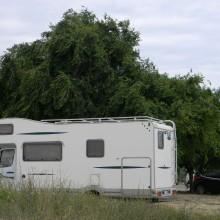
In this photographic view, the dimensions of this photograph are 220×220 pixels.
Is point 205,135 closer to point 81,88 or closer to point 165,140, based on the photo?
point 81,88

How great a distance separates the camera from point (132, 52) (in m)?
27.7

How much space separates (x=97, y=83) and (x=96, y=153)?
8218 millimetres

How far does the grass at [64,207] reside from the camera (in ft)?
29.3

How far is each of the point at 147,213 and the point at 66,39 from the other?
16.5 metres

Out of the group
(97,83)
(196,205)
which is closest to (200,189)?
(97,83)

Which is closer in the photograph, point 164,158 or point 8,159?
point 164,158

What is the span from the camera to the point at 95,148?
19.0 metres

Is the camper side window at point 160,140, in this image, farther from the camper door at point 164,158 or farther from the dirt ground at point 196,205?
→ the dirt ground at point 196,205

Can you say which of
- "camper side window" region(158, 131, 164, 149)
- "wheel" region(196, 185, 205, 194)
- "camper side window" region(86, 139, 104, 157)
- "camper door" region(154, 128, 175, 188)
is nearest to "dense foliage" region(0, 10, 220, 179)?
"wheel" region(196, 185, 205, 194)

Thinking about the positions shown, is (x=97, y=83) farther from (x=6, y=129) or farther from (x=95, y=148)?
Answer: (x=95, y=148)

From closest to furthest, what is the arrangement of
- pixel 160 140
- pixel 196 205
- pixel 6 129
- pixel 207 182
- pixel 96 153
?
pixel 196 205 → pixel 96 153 → pixel 160 140 → pixel 6 129 → pixel 207 182

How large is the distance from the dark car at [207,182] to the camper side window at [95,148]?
13274 millimetres

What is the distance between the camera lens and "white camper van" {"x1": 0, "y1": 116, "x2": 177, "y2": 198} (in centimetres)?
1850

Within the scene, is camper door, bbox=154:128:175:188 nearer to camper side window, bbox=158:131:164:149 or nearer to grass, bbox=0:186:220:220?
camper side window, bbox=158:131:164:149
